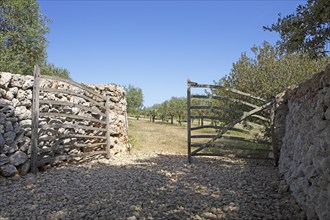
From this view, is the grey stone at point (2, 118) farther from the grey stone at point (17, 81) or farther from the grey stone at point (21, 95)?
the grey stone at point (17, 81)

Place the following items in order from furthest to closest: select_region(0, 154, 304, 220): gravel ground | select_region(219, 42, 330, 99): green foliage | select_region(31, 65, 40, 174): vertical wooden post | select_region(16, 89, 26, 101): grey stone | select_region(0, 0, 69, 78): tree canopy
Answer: select_region(0, 0, 69, 78): tree canopy, select_region(219, 42, 330, 99): green foliage, select_region(16, 89, 26, 101): grey stone, select_region(31, 65, 40, 174): vertical wooden post, select_region(0, 154, 304, 220): gravel ground

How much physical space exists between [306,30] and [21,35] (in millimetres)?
15720

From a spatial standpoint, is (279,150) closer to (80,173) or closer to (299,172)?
(299,172)

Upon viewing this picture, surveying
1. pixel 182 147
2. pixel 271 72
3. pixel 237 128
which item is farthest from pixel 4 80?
pixel 271 72

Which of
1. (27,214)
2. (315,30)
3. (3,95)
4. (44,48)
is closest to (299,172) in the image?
(315,30)

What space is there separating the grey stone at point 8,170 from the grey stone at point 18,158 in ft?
0.35

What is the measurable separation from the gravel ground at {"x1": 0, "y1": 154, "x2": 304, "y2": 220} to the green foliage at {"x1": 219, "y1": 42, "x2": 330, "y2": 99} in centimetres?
452

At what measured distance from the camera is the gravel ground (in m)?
3.47

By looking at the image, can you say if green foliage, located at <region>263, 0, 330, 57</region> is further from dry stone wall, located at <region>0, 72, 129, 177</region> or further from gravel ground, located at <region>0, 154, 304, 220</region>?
dry stone wall, located at <region>0, 72, 129, 177</region>

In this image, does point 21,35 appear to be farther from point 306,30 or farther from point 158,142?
point 306,30

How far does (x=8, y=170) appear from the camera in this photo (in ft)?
16.8

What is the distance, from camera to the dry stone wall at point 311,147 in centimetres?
296

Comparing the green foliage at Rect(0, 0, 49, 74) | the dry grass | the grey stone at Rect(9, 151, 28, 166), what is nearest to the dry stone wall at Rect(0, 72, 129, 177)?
the grey stone at Rect(9, 151, 28, 166)


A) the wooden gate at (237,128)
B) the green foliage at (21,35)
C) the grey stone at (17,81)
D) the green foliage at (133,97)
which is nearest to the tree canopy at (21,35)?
the green foliage at (21,35)
